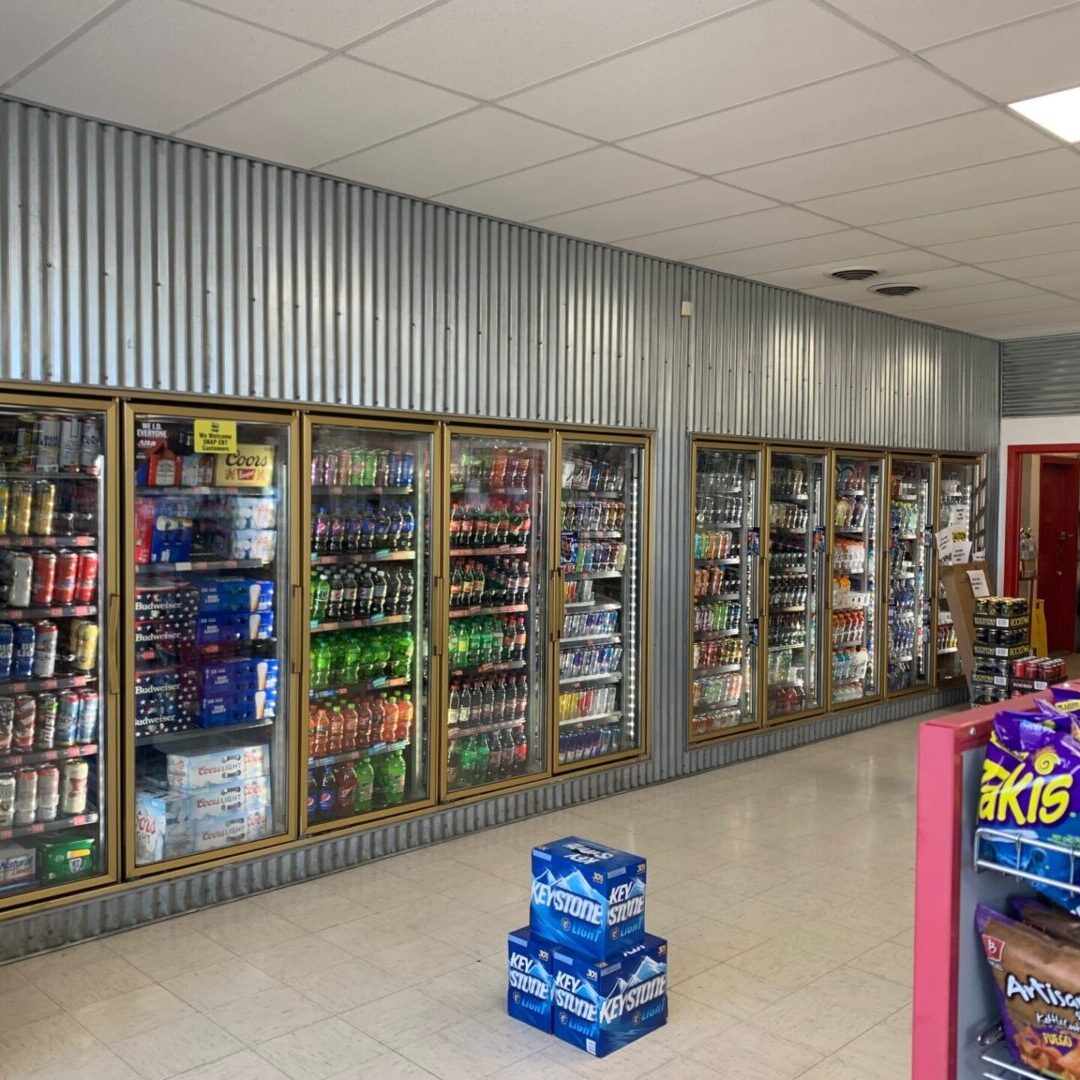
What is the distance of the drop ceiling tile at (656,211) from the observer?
17.5ft

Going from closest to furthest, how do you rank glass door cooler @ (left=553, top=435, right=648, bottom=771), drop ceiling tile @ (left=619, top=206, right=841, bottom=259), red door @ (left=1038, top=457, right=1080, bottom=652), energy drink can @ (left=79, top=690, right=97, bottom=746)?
energy drink can @ (left=79, top=690, right=97, bottom=746) → drop ceiling tile @ (left=619, top=206, right=841, bottom=259) → glass door cooler @ (left=553, top=435, right=648, bottom=771) → red door @ (left=1038, top=457, right=1080, bottom=652)

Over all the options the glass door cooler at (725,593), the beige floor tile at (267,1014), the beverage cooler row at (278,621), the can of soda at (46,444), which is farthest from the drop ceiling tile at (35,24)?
the glass door cooler at (725,593)

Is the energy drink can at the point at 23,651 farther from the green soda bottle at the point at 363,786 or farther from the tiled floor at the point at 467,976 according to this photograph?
the green soda bottle at the point at 363,786

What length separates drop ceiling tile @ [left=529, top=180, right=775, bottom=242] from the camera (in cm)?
534

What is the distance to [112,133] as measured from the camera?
14.5 ft

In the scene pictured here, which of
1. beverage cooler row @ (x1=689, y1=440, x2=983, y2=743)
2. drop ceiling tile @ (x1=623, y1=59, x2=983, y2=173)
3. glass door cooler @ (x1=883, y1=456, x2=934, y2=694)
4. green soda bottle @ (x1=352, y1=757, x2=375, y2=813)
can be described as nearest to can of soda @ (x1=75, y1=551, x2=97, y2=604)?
green soda bottle @ (x1=352, y1=757, x2=375, y2=813)

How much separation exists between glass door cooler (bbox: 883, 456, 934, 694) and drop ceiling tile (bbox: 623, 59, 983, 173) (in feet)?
17.0

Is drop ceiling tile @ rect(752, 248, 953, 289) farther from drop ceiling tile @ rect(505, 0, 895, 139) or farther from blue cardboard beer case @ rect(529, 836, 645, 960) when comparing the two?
blue cardboard beer case @ rect(529, 836, 645, 960)

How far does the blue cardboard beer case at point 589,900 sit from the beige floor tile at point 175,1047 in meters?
1.11

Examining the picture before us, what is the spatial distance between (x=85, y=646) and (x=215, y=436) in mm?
1037

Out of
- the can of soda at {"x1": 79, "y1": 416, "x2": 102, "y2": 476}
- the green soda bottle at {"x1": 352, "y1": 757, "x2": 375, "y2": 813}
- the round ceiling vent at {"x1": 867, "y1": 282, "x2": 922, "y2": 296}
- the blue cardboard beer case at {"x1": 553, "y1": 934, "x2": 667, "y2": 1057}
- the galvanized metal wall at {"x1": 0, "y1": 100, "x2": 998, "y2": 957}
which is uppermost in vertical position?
the round ceiling vent at {"x1": 867, "y1": 282, "x2": 922, "y2": 296}

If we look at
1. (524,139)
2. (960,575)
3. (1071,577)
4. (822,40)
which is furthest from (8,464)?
(1071,577)

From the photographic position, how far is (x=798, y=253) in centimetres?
663

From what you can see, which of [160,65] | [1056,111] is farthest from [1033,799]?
[160,65]
